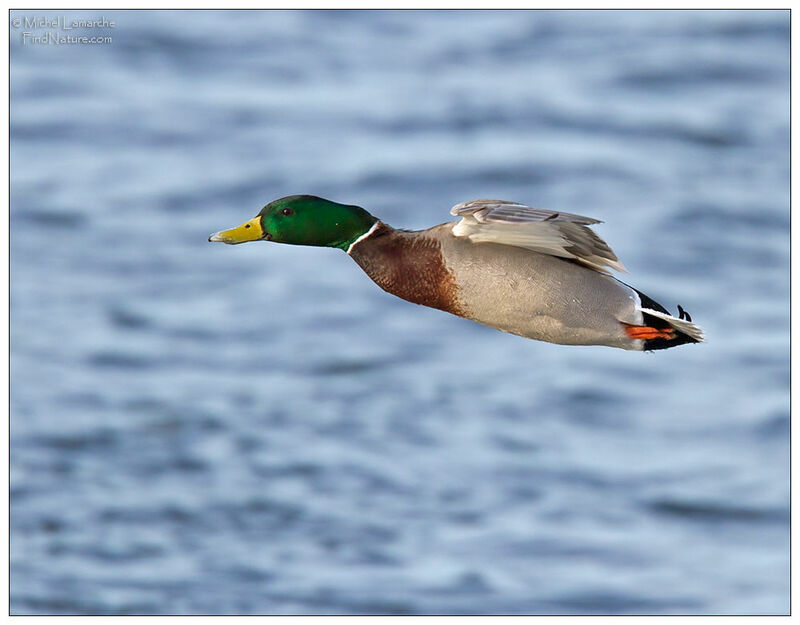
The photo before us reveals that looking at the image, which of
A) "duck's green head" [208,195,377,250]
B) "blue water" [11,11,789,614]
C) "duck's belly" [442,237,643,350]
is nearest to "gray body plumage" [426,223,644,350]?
"duck's belly" [442,237,643,350]

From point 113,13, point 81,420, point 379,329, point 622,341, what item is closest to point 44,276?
point 81,420

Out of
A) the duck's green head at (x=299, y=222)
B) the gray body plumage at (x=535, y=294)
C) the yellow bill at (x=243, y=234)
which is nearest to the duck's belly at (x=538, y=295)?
the gray body plumage at (x=535, y=294)

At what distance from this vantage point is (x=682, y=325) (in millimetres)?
6438

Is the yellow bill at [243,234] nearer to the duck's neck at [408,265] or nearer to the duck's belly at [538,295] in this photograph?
the duck's neck at [408,265]

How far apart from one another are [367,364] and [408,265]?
37.1 meters

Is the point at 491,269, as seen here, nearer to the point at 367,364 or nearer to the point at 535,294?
the point at 535,294

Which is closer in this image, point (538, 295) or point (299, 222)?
point (299, 222)

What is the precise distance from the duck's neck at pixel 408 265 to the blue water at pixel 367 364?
2903 centimetres

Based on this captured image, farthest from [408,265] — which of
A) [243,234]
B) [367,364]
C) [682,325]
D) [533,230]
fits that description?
[367,364]

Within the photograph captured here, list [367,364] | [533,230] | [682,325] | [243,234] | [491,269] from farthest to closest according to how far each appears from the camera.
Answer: [367,364] < [682,325] < [491,269] < [243,234] < [533,230]

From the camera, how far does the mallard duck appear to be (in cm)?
620

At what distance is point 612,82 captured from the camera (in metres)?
56.2

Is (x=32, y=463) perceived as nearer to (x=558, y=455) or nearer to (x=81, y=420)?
(x=81, y=420)

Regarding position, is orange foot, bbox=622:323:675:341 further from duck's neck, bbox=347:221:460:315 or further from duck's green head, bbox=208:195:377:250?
duck's green head, bbox=208:195:377:250
